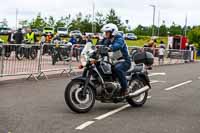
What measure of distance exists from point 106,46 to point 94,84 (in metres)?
0.84

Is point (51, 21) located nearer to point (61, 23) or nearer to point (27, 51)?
point (61, 23)

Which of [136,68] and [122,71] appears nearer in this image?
[122,71]

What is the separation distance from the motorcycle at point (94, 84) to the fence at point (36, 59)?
2524mm

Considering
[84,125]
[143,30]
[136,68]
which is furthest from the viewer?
[143,30]

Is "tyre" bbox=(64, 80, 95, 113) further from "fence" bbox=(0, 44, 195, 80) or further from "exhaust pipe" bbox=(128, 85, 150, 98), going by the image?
"fence" bbox=(0, 44, 195, 80)

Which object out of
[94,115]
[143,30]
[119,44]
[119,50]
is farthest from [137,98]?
[143,30]

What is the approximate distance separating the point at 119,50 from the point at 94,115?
160 cm

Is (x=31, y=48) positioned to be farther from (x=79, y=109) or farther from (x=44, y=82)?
(x=79, y=109)

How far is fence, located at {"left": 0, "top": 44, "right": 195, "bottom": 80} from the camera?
1451cm

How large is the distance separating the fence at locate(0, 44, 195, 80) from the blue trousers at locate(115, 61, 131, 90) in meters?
2.31

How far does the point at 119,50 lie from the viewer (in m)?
9.73

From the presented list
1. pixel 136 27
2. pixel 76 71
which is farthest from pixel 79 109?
pixel 136 27

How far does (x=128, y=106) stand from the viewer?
10.4 m

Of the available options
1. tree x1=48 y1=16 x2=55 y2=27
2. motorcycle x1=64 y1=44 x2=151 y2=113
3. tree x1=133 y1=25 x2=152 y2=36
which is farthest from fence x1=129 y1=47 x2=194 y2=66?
tree x1=133 y1=25 x2=152 y2=36
